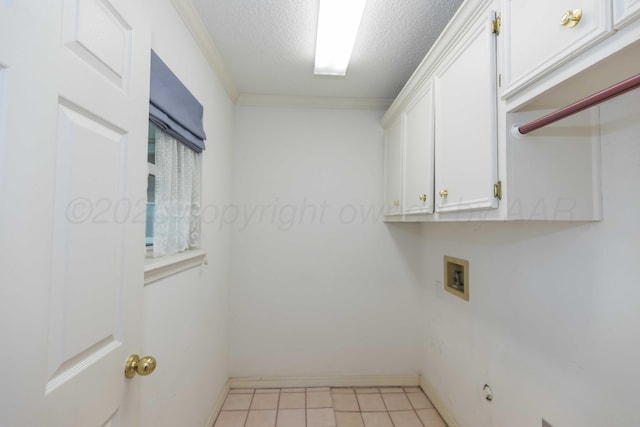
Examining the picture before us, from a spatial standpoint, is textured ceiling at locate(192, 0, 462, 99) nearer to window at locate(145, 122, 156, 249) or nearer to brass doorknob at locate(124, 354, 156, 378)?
window at locate(145, 122, 156, 249)

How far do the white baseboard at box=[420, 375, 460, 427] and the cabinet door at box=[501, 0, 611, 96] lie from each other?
208cm

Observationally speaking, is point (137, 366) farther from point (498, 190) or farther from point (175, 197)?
point (498, 190)

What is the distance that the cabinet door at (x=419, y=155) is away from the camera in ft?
5.34

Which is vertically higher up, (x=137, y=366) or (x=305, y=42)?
(x=305, y=42)

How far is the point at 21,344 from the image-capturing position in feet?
1.74

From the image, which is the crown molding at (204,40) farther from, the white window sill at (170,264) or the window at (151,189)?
the white window sill at (170,264)

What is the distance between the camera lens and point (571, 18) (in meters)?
0.75

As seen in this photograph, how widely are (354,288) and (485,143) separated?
5.69ft

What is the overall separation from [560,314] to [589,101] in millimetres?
869

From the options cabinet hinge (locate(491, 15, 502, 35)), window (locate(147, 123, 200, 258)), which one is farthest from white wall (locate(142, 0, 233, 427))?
cabinet hinge (locate(491, 15, 502, 35))

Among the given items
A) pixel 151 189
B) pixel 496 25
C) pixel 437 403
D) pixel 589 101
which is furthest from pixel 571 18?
pixel 437 403

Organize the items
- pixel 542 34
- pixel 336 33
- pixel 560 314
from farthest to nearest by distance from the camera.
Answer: pixel 336 33
pixel 560 314
pixel 542 34

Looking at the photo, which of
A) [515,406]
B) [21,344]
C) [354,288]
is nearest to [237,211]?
[354,288]

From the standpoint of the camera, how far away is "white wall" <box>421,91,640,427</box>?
3.13ft
